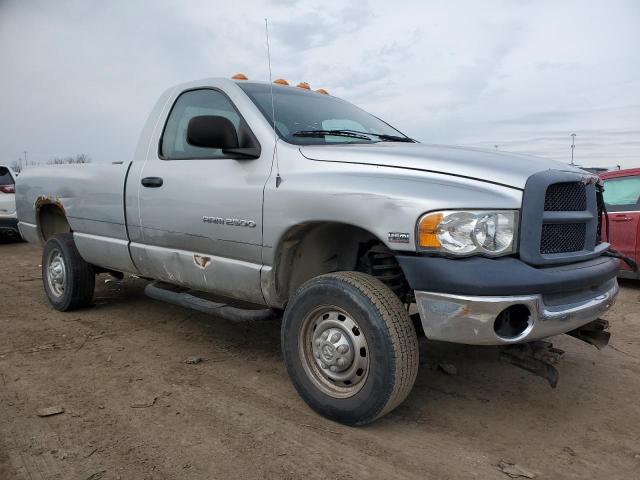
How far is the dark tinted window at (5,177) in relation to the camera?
428 inches

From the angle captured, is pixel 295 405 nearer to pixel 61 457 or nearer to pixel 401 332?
pixel 401 332

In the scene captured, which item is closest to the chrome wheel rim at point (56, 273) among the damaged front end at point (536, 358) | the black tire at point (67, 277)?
the black tire at point (67, 277)

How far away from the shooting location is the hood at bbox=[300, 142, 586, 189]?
267 cm

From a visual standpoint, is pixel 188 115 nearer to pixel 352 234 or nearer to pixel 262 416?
pixel 352 234

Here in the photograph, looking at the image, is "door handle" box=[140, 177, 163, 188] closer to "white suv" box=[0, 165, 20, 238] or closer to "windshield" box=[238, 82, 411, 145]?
"windshield" box=[238, 82, 411, 145]

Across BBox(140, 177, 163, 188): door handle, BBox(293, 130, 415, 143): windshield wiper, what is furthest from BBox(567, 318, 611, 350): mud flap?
BBox(140, 177, 163, 188): door handle

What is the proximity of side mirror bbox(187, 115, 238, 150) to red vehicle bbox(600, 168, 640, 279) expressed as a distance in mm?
5075

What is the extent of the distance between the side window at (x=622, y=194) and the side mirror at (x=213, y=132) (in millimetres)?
5296

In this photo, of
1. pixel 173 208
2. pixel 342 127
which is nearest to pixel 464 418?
pixel 342 127

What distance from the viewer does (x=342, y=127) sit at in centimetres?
387

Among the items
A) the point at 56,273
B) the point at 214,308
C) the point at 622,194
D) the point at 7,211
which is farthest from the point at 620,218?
the point at 7,211

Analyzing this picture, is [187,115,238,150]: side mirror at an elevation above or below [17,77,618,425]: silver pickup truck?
above

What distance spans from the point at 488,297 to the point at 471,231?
0.32 m

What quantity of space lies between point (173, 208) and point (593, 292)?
2717 mm
